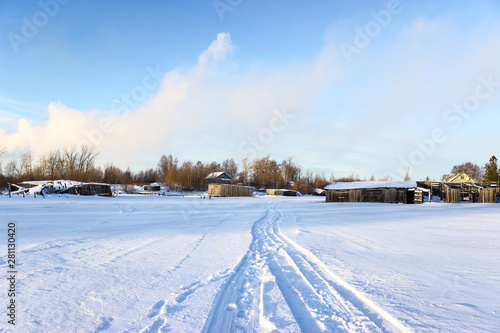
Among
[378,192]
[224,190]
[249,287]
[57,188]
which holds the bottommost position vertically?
[224,190]

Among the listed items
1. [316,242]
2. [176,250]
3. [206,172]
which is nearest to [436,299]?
[316,242]

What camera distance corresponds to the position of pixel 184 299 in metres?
3.51

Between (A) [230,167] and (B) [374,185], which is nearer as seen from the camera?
(B) [374,185]

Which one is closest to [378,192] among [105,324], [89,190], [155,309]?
[155,309]

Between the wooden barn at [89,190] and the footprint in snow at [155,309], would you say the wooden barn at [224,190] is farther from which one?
the footprint in snow at [155,309]

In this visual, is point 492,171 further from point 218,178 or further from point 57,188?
point 57,188

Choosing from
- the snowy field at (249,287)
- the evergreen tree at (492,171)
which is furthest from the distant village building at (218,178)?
the snowy field at (249,287)

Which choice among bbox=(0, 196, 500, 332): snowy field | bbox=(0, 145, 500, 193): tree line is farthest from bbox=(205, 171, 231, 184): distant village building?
bbox=(0, 196, 500, 332): snowy field

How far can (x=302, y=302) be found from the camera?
3455 mm

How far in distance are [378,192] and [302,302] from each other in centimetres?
3734

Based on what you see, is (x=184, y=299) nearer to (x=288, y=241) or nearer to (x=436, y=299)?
(x=436, y=299)

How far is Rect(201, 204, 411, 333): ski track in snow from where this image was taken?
9.41ft

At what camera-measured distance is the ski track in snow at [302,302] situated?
9.41ft

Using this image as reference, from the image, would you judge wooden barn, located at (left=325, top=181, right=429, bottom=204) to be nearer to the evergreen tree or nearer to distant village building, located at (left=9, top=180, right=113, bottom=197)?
the evergreen tree
